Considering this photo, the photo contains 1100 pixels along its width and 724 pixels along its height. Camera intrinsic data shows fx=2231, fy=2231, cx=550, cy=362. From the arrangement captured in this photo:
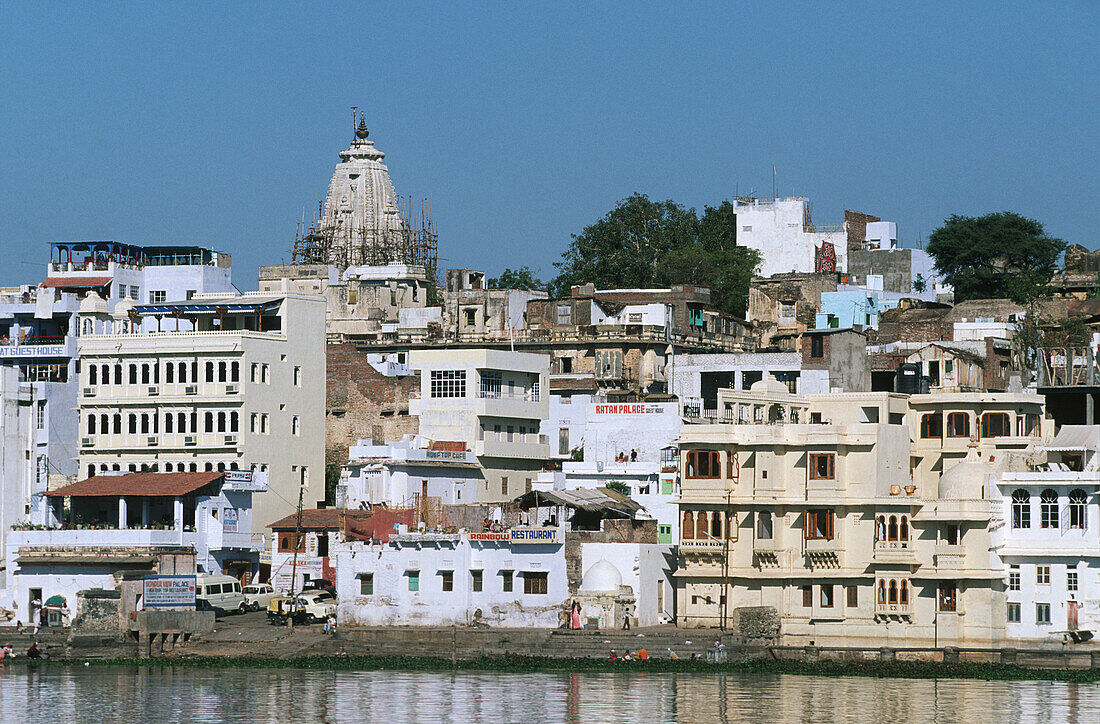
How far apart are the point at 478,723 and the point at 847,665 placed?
39.2ft

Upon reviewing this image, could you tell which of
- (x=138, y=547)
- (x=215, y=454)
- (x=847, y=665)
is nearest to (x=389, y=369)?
(x=215, y=454)

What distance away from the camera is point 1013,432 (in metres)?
64.9

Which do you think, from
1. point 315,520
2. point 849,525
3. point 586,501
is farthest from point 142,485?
point 849,525

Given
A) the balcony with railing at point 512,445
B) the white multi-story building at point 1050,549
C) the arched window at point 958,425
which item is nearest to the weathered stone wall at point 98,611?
the balcony with railing at point 512,445

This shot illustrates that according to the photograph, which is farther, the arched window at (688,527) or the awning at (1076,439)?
the arched window at (688,527)

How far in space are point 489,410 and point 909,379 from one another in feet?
46.2

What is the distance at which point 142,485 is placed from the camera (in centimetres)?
7269

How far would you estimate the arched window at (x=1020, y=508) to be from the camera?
2394 inches

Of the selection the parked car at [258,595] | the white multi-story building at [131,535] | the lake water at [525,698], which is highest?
the white multi-story building at [131,535]

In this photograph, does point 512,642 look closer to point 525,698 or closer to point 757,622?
point 525,698

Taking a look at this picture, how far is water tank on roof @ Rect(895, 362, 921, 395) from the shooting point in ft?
244

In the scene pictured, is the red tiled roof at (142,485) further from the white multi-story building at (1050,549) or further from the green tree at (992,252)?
the green tree at (992,252)

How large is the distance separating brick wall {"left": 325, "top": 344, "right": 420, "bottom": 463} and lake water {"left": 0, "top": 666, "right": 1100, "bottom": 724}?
1798 centimetres

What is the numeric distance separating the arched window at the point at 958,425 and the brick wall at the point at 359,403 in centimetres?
2165
